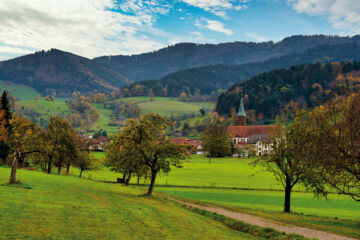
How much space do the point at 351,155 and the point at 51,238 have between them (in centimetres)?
2127

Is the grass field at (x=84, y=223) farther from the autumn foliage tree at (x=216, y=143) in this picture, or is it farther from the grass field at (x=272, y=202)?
the autumn foliage tree at (x=216, y=143)

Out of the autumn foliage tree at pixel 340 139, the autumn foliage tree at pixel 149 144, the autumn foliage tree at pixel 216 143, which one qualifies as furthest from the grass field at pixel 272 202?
the autumn foliage tree at pixel 216 143

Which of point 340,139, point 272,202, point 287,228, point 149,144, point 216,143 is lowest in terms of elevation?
point 272,202

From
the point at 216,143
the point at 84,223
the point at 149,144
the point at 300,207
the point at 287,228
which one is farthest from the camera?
the point at 216,143

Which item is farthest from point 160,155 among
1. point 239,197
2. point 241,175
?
point 241,175

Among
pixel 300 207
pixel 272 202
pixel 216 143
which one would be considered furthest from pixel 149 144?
pixel 216 143

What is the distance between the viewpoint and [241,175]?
90688mm

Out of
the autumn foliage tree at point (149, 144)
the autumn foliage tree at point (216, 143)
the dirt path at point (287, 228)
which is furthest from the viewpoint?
the autumn foliage tree at point (216, 143)

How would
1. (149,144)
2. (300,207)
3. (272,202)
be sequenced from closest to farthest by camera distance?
(149,144)
(300,207)
(272,202)

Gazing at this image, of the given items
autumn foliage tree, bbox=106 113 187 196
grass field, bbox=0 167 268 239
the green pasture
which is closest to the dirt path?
the green pasture

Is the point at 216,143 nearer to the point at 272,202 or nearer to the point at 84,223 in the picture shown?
the point at 272,202

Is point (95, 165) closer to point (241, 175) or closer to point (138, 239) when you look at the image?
point (241, 175)

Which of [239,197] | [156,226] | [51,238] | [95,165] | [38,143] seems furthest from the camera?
[95,165]

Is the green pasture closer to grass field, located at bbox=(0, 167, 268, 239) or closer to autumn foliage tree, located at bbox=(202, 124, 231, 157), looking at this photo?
grass field, located at bbox=(0, 167, 268, 239)
